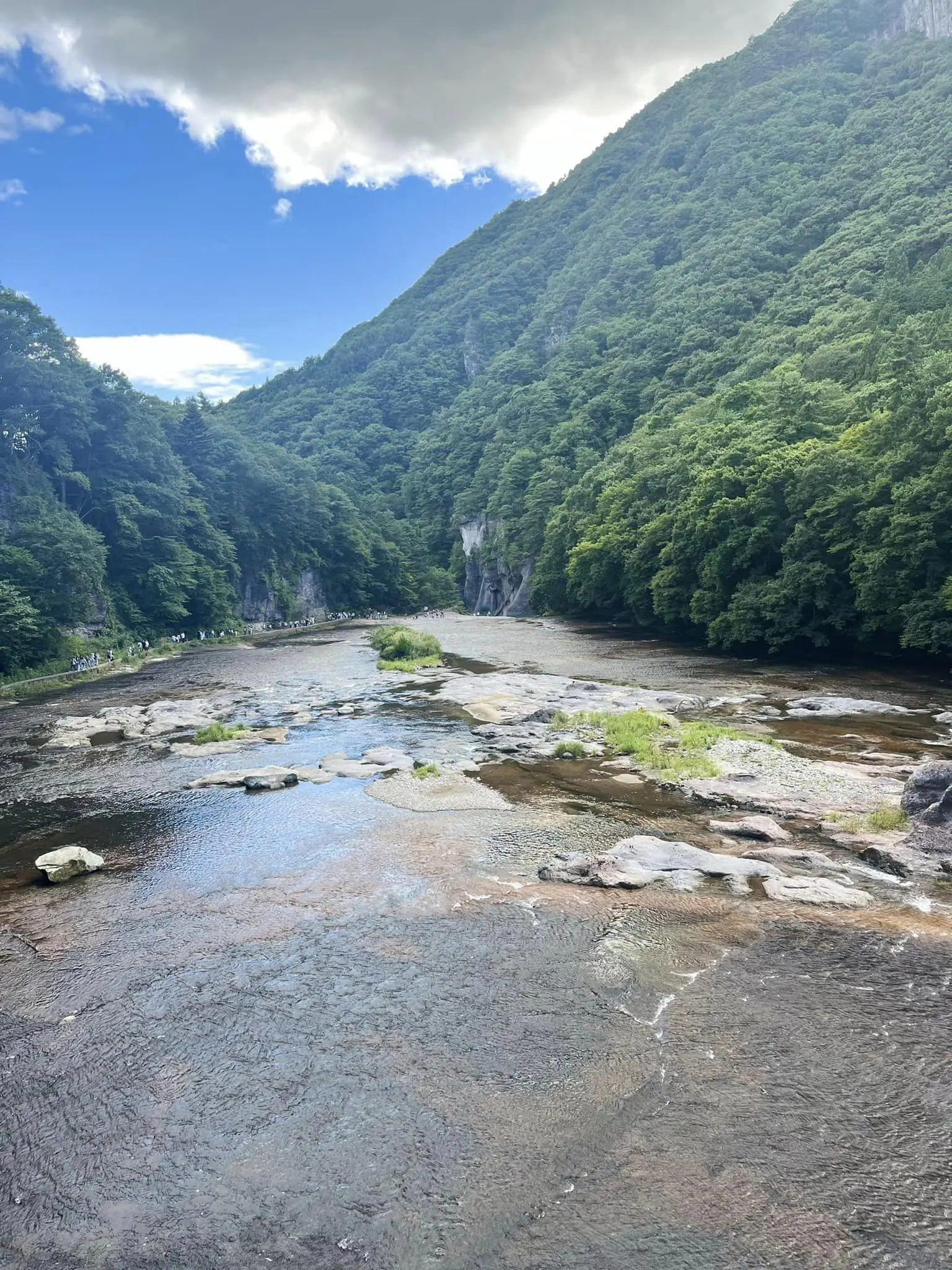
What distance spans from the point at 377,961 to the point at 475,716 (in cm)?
1798

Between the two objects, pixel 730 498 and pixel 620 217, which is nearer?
pixel 730 498

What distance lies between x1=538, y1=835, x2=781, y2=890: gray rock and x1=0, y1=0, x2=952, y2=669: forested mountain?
22.8 meters

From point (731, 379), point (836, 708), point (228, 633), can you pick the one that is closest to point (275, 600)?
point (228, 633)

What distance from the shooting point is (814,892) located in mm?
12477

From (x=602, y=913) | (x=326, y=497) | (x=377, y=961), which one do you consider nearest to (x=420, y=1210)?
(x=377, y=961)

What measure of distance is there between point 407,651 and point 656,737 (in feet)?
94.2

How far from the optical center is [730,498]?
153 feet

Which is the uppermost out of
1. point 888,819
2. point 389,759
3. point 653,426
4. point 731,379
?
point 731,379

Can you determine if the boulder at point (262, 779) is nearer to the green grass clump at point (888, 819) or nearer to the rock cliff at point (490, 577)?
the green grass clump at point (888, 819)

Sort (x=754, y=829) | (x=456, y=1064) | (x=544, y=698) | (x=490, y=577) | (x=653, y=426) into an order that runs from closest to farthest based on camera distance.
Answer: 1. (x=456, y=1064)
2. (x=754, y=829)
3. (x=544, y=698)
4. (x=653, y=426)
5. (x=490, y=577)

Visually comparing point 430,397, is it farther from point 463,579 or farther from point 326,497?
point 326,497

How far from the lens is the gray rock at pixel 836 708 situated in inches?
1025

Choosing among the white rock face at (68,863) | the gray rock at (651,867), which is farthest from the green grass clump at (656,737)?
the white rock face at (68,863)

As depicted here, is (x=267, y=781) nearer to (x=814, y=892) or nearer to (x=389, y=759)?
(x=389, y=759)
